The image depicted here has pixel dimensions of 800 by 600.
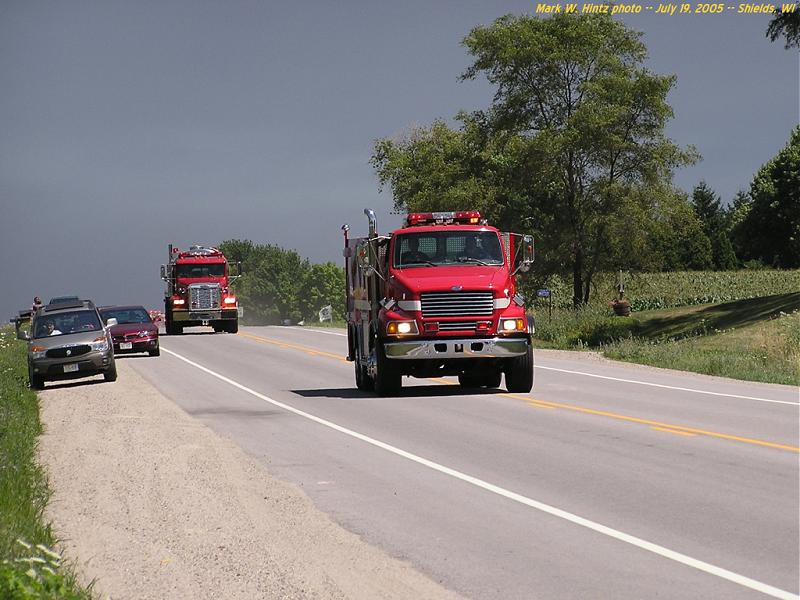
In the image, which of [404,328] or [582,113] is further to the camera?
[582,113]

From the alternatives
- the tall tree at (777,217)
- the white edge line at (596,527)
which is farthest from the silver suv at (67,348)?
the tall tree at (777,217)

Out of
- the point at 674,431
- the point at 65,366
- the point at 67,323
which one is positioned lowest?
the point at 674,431

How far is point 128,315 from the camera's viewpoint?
39.2 meters

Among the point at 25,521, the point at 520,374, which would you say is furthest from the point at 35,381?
the point at 25,521

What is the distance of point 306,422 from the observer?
58.1 ft

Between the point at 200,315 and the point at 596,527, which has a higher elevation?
the point at 200,315

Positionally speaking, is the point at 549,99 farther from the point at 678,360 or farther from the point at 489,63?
the point at 678,360

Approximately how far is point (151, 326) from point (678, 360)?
1735 centimetres

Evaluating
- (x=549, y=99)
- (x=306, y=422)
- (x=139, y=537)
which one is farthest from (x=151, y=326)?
(x=139, y=537)

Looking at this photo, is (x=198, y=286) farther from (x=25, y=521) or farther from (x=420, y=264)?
(x=25, y=521)

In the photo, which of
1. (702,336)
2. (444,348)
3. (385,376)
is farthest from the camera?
(702,336)

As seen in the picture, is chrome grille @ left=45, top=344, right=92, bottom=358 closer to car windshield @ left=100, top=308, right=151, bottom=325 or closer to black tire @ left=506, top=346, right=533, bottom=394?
black tire @ left=506, top=346, right=533, bottom=394

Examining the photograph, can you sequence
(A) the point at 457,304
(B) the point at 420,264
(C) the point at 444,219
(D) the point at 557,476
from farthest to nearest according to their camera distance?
(C) the point at 444,219, (B) the point at 420,264, (A) the point at 457,304, (D) the point at 557,476

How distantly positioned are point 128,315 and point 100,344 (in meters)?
12.4
